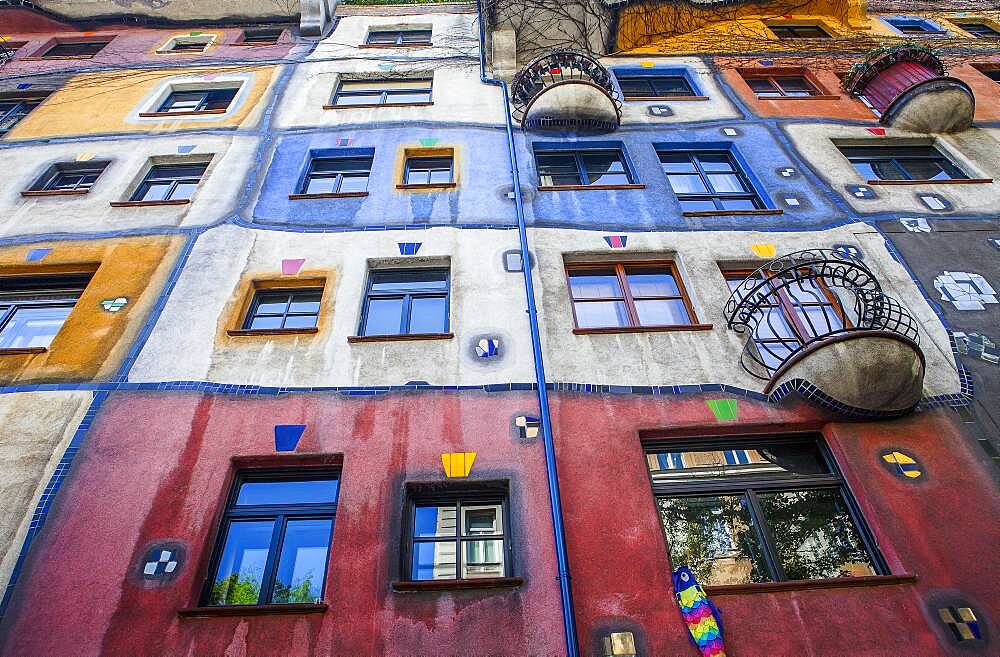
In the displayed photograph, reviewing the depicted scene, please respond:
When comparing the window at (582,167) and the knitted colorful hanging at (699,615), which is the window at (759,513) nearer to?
the knitted colorful hanging at (699,615)

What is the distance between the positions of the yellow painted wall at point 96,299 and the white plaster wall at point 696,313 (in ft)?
14.8

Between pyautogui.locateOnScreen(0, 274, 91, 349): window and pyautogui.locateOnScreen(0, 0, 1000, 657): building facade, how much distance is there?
4 centimetres

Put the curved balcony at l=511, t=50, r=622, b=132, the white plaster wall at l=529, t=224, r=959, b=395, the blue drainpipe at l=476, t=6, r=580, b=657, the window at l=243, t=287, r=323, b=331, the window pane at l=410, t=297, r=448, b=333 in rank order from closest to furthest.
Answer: the blue drainpipe at l=476, t=6, r=580, b=657
the white plaster wall at l=529, t=224, r=959, b=395
the window pane at l=410, t=297, r=448, b=333
the window at l=243, t=287, r=323, b=331
the curved balcony at l=511, t=50, r=622, b=132

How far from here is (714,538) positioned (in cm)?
577

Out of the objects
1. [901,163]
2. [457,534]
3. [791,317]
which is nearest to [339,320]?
[457,534]

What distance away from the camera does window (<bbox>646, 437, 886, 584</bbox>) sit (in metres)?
5.59

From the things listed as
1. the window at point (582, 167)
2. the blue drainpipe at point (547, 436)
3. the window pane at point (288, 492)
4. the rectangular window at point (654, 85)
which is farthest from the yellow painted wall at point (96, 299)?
the rectangular window at point (654, 85)

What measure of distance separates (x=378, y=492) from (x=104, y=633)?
7.19 feet

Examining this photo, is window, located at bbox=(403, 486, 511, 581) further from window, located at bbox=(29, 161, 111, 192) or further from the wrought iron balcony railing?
window, located at bbox=(29, 161, 111, 192)

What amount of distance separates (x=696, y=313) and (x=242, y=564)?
5288 millimetres

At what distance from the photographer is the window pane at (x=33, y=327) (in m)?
7.80

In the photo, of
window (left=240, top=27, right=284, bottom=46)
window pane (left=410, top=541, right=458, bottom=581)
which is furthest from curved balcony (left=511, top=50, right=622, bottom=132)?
window (left=240, top=27, right=284, bottom=46)

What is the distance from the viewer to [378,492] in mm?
5879

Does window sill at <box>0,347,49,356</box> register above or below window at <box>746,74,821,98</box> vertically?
below
